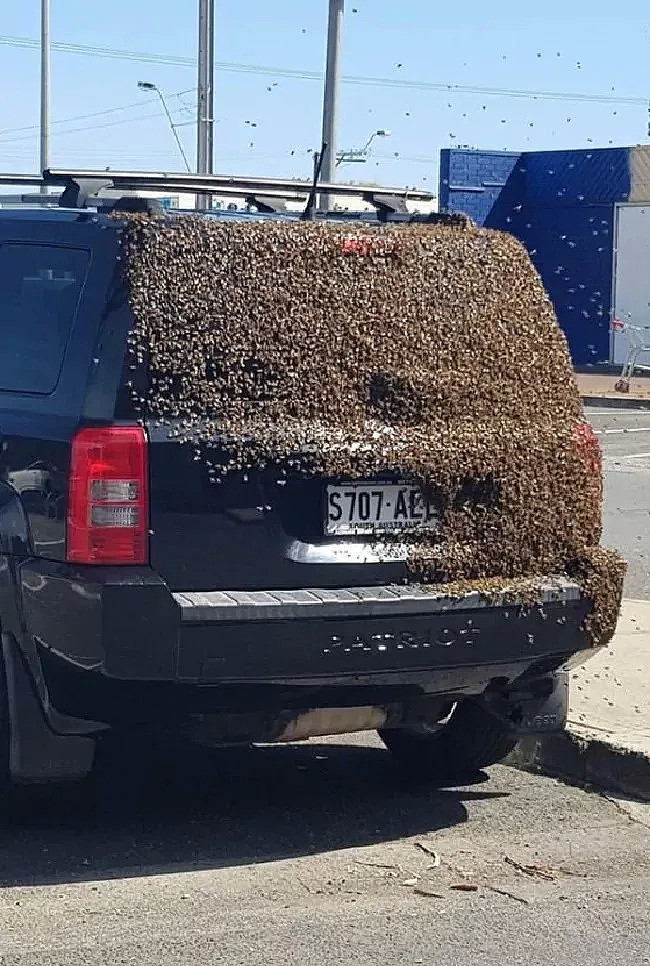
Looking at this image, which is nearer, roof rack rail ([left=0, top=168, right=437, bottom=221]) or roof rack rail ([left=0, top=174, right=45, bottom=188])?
roof rack rail ([left=0, top=168, right=437, bottom=221])

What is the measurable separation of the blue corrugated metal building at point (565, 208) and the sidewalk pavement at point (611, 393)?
167 inches

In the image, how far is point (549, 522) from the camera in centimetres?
547

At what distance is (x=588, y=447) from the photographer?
5645 mm

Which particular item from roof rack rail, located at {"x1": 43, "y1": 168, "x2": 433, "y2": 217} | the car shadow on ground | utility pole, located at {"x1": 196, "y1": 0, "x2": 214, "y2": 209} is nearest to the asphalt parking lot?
the car shadow on ground

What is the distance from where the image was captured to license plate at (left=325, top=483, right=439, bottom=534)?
5.12 m

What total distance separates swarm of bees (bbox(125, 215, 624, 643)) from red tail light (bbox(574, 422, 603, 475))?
0.4 inches

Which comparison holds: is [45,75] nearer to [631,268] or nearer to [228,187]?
[631,268]

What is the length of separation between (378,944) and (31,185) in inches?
168

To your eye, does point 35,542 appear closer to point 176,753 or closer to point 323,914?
point 323,914

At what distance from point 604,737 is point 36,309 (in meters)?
2.72

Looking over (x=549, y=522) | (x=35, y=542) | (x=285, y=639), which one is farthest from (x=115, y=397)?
(x=549, y=522)

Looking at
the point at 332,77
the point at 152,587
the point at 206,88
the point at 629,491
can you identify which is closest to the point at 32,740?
the point at 152,587

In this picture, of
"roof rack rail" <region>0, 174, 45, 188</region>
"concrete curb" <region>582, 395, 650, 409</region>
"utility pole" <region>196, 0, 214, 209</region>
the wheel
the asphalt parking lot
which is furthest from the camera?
"concrete curb" <region>582, 395, 650, 409</region>

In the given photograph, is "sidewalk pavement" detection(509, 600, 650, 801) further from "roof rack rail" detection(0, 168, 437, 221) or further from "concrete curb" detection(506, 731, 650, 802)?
"roof rack rail" detection(0, 168, 437, 221)
